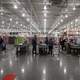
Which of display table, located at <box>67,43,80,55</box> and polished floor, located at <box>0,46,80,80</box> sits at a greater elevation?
display table, located at <box>67,43,80,55</box>

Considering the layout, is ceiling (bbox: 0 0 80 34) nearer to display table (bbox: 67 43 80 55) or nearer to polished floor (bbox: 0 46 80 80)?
display table (bbox: 67 43 80 55)

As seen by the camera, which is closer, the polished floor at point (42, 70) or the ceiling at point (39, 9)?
the polished floor at point (42, 70)

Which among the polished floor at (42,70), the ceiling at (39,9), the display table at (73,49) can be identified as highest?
the ceiling at (39,9)

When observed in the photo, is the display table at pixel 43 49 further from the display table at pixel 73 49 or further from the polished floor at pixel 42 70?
the polished floor at pixel 42 70

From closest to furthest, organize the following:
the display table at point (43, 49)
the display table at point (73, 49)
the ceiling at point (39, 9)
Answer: the display table at point (73, 49), the display table at point (43, 49), the ceiling at point (39, 9)

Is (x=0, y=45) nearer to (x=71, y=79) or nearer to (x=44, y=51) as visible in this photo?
(x=44, y=51)

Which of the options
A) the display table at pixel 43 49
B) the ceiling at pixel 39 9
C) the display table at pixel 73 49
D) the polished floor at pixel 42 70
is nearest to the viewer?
the polished floor at pixel 42 70

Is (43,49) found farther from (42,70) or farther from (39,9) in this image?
(42,70)

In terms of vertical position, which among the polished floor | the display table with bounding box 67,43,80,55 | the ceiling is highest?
the ceiling

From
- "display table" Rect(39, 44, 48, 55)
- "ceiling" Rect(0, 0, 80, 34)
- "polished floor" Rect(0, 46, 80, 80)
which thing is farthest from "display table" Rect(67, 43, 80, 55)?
"polished floor" Rect(0, 46, 80, 80)

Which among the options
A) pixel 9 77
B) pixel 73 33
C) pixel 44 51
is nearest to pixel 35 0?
pixel 44 51

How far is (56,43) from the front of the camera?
1736 cm

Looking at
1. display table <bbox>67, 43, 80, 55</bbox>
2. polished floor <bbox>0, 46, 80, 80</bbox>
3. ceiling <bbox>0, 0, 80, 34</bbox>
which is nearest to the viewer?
polished floor <bbox>0, 46, 80, 80</bbox>

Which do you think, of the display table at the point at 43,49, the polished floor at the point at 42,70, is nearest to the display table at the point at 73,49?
the display table at the point at 43,49
